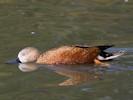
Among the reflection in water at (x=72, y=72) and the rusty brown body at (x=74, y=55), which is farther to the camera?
the rusty brown body at (x=74, y=55)

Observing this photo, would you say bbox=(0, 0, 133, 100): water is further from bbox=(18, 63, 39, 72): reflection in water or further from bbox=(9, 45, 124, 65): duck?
bbox=(9, 45, 124, 65): duck

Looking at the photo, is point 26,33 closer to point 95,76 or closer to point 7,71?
point 7,71

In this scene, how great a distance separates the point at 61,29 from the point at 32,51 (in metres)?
2.04

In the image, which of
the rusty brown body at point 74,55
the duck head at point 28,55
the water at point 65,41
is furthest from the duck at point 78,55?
the duck head at point 28,55

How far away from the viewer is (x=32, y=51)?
32.1ft

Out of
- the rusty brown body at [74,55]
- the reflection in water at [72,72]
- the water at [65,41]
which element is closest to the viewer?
the water at [65,41]

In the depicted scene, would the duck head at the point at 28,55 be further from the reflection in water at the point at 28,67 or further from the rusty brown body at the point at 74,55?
the rusty brown body at the point at 74,55

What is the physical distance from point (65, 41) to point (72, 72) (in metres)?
1.88

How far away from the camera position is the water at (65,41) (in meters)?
7.86

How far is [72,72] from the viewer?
9.03m

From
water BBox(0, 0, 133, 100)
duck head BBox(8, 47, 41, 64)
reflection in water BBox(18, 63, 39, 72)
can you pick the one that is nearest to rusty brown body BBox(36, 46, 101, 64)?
water BBox(0, 0, 133, 100)

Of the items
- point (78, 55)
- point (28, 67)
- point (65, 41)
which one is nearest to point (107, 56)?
point (78, 55)

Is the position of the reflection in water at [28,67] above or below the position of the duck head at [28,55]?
below

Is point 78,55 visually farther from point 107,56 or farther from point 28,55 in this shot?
point 28,55
